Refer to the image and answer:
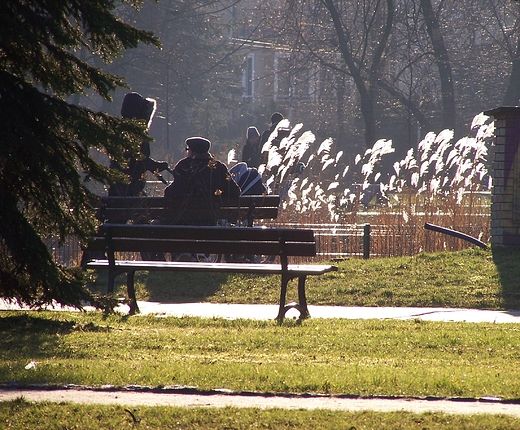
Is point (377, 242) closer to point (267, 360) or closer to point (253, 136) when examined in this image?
point (253, 136)

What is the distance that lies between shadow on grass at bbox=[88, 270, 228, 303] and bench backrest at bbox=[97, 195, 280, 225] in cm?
80

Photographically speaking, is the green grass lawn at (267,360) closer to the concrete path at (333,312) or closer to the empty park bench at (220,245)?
the concrete path at (333,312)

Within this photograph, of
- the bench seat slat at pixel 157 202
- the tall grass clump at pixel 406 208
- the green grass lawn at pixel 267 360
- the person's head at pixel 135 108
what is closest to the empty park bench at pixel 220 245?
the green grass lawn at pixel 267 360

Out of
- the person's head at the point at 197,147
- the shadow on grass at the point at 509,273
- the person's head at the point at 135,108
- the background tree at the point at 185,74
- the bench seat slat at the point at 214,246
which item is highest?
the background tree at the point at 185,74

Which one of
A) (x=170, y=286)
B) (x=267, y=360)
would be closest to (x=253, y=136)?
(x=170, y=286)

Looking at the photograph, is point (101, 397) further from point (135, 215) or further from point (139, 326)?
point (135, 215)

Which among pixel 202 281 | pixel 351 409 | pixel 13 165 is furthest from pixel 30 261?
pixel 202 281

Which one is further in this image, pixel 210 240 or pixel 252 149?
pixel 252 149

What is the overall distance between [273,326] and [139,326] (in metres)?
1.23

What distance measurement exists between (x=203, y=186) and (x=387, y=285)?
9.62ft

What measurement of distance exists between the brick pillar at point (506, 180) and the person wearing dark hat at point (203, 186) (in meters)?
4.04

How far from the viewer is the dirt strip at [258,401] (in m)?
5.26

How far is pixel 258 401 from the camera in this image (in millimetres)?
5430

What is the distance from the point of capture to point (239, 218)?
13219mm
